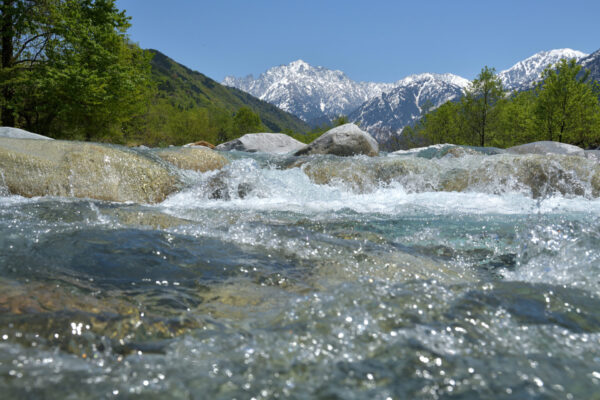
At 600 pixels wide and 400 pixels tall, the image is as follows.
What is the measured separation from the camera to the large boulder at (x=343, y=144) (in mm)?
14703

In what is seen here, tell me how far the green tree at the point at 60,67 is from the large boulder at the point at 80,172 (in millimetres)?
10461

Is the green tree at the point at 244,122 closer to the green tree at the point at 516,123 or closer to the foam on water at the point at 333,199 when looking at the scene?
the green tree at the point at 516,123

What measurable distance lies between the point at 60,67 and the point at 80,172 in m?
13.4

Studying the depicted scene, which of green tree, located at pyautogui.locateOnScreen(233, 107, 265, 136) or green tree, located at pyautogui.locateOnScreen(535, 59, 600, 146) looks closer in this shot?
green tree, located at pyautogui.locateOnScreen(535, 59, 600, 146)

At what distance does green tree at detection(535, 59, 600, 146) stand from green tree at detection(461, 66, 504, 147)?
13.4 feet

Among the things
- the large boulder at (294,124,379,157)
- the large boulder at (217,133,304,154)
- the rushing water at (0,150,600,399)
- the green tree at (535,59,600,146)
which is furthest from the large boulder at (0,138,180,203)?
the green tree at (535,59,600,146)

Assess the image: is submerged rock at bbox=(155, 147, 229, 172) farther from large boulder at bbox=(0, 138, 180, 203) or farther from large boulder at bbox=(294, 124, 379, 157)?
large boulder at bbox=(294, 124, 379, 157)

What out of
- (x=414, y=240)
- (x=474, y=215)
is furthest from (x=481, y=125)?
(x=414, y=240)

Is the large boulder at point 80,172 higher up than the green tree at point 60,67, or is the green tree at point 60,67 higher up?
the green tree at point 60,67

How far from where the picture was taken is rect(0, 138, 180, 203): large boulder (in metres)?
7.39

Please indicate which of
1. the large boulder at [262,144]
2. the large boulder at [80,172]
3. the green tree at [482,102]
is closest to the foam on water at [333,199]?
the large boulder at [80,172]

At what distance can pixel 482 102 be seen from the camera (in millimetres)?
31828

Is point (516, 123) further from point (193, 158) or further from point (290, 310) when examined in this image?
point (290, 310)

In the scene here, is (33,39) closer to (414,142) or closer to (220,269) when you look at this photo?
(220,269)
